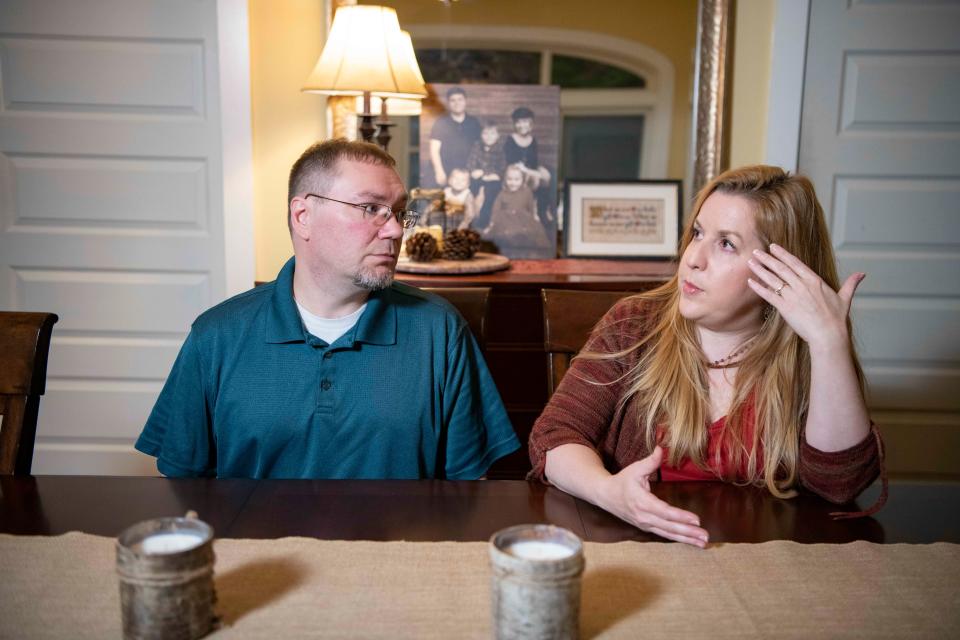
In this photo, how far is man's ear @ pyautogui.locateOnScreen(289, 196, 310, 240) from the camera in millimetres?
1718

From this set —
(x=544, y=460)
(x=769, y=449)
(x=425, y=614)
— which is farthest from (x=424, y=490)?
(x=769, y=449)

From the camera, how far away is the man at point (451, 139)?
9.95ft

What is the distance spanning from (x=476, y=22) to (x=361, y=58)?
1.79ft

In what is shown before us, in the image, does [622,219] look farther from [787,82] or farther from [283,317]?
[283,317]

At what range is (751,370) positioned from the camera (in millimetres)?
1525

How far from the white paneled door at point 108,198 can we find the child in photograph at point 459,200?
79 centimetres

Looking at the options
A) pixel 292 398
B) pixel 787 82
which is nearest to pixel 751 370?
pixel 292 398

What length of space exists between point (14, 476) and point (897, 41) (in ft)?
9.27

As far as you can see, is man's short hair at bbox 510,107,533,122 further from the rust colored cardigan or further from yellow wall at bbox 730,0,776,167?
the rust colored cardigan

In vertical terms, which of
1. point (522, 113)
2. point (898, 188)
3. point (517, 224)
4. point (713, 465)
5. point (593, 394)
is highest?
point (522, 113)

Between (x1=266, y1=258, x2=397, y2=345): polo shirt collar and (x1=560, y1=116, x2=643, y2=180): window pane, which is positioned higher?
(x1=560, y1=116, x2=643, y2=180): window pane

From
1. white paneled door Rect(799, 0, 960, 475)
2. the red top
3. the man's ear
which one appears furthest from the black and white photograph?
the red top

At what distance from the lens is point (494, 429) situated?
1731 millimetres

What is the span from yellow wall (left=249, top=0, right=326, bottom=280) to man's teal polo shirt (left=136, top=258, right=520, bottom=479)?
139 cm
